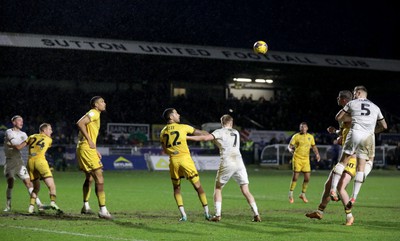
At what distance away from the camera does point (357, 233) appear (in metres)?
11.1

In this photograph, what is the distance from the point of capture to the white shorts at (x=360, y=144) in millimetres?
12492

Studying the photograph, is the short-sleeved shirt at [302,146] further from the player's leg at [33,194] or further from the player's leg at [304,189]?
the player's leg at [33,194]

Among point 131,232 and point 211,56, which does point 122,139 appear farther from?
point 131,232

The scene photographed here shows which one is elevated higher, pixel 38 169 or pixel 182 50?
pixel 182 50

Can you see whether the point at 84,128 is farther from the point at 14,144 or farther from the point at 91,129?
the point at 14,144

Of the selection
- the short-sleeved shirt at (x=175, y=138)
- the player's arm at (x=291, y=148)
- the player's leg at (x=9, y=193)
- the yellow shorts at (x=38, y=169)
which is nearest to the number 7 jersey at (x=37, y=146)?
the yellow shorts at (x=38, y=169)

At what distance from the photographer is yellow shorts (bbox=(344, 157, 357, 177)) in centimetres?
1273

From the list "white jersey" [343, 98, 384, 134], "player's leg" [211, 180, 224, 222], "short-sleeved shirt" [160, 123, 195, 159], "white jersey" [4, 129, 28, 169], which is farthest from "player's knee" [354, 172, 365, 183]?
"white jersey" [4, 129, 28, 169]

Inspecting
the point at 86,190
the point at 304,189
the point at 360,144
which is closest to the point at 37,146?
the point at 86,190

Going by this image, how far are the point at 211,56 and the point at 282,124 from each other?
12.1 m

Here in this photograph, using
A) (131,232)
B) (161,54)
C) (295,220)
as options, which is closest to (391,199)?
(295,220)

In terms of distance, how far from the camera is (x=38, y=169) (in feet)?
48.1

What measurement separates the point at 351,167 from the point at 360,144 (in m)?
0.58

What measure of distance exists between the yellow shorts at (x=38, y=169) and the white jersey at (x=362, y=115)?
672cm
